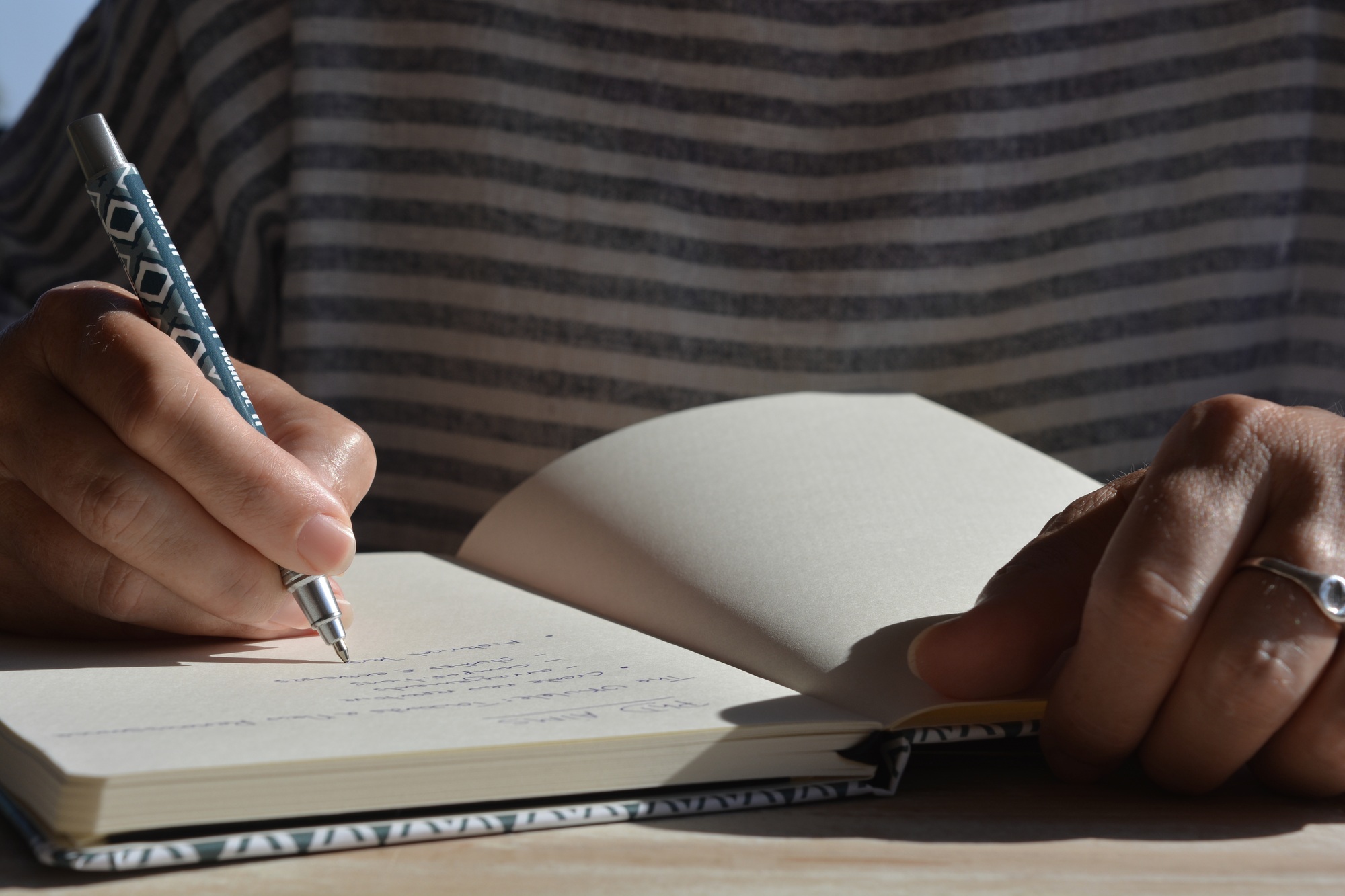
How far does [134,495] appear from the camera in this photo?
0.43 m

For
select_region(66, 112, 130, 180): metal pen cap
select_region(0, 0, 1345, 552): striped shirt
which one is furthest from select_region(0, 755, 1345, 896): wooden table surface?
select_region(0, 0, 1345, 552): striped shirt

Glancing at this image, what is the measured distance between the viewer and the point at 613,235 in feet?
3.31

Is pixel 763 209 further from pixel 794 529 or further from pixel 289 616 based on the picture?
pixel 289 616

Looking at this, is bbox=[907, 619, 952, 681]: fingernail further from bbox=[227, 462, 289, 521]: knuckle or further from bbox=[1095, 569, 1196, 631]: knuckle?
bbox=[227, 462, 289, 521]: knuckle

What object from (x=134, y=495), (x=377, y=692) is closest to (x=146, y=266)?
(x=134, y=495)

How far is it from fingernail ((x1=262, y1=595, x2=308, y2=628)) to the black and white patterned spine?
A: 80mm

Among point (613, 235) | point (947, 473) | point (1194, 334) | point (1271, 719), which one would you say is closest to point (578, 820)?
point (1271, 719)

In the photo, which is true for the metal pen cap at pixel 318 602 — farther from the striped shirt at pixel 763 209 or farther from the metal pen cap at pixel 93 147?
the striped shirt at pixel 763 209

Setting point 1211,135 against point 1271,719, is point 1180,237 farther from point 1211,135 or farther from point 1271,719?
point 1271,719

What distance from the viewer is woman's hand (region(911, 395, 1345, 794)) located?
338 millimetres

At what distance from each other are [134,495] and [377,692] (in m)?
0.14

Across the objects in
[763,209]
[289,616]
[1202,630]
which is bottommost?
[289,616]

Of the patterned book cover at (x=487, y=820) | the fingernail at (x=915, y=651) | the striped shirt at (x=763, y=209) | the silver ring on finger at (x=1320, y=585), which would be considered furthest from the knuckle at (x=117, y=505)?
the striped shirt at (x=763, y=209)

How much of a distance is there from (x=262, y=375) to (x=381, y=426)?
0.46 metres
